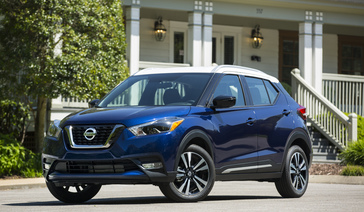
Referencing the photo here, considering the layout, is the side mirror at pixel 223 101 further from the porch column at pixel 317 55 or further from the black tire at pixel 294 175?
the porch column at pixel 317 55

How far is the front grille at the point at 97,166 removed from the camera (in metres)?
8.61

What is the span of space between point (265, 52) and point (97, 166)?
65.3ft

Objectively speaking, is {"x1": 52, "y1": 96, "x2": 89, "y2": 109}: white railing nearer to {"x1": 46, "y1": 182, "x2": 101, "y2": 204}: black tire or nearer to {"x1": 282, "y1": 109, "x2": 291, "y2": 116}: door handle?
{"x1": 46, "y1": 182, "x2": 101, "y2": 204}: black tire

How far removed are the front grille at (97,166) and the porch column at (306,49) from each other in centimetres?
1615

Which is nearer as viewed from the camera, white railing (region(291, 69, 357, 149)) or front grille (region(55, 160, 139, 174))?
front grille (region(55, 160, 139, 174))

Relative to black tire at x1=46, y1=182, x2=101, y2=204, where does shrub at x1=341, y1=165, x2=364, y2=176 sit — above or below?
below

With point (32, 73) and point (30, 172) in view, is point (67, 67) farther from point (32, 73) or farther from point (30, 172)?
point (30, 172)

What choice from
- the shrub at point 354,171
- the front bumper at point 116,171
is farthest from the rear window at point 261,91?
the shrub at point 354,171

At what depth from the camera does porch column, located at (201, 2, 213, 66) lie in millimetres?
22406

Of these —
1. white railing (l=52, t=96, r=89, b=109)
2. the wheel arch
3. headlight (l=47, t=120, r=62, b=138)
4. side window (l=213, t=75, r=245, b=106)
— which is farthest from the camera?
white railing (l=52, t=96, r=89, b=109)

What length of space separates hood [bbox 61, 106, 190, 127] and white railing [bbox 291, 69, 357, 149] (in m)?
12.5

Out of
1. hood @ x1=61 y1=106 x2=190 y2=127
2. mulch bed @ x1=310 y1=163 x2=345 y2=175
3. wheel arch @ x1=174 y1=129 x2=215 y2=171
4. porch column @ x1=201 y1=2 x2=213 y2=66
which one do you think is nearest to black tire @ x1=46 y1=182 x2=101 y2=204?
hood @ x1=61 y1=106 x2=190 y2=127

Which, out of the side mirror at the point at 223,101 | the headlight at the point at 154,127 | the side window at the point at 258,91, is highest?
the side window at the point at 258,91

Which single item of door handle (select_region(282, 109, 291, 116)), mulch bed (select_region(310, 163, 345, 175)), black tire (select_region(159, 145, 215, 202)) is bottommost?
mulch bed (select_region(310, 163, 345, 175))
